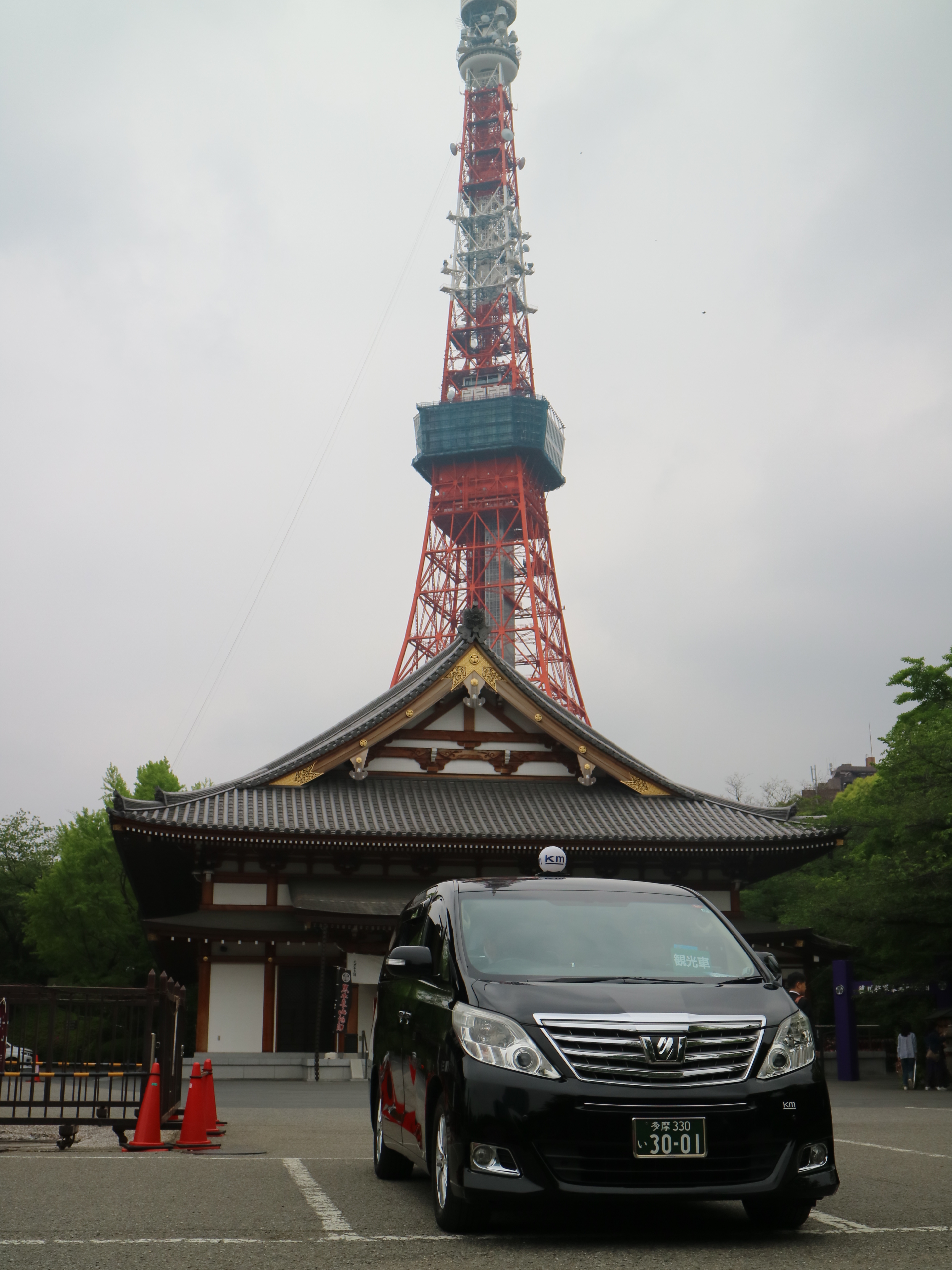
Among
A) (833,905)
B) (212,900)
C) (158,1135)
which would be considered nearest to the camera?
(158,1135)

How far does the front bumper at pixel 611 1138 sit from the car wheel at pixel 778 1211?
0.07m

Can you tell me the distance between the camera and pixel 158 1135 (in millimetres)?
9000

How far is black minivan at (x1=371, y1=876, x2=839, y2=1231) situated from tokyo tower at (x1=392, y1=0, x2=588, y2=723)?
43125mm

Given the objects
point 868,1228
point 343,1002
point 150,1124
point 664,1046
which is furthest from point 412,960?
point 343,1002

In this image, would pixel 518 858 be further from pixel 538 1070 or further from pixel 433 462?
pixel 433 462

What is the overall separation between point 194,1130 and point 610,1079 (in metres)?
5.22

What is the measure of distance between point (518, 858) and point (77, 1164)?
16249 millimetres

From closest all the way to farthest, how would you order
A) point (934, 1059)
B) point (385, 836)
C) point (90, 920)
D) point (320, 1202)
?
point (320, 1202)
point (934, 1059)
point (385, 836)
point (90, 920)

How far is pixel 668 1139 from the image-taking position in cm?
484

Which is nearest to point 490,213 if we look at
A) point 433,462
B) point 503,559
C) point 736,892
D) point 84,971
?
point 433,462

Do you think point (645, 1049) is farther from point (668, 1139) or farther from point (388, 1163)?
point (388, 1163)

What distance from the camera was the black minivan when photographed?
4832mm

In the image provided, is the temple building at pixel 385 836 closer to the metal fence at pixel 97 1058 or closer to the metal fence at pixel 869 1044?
the metal fence at pixel 869 1044

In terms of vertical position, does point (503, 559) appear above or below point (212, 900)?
above
